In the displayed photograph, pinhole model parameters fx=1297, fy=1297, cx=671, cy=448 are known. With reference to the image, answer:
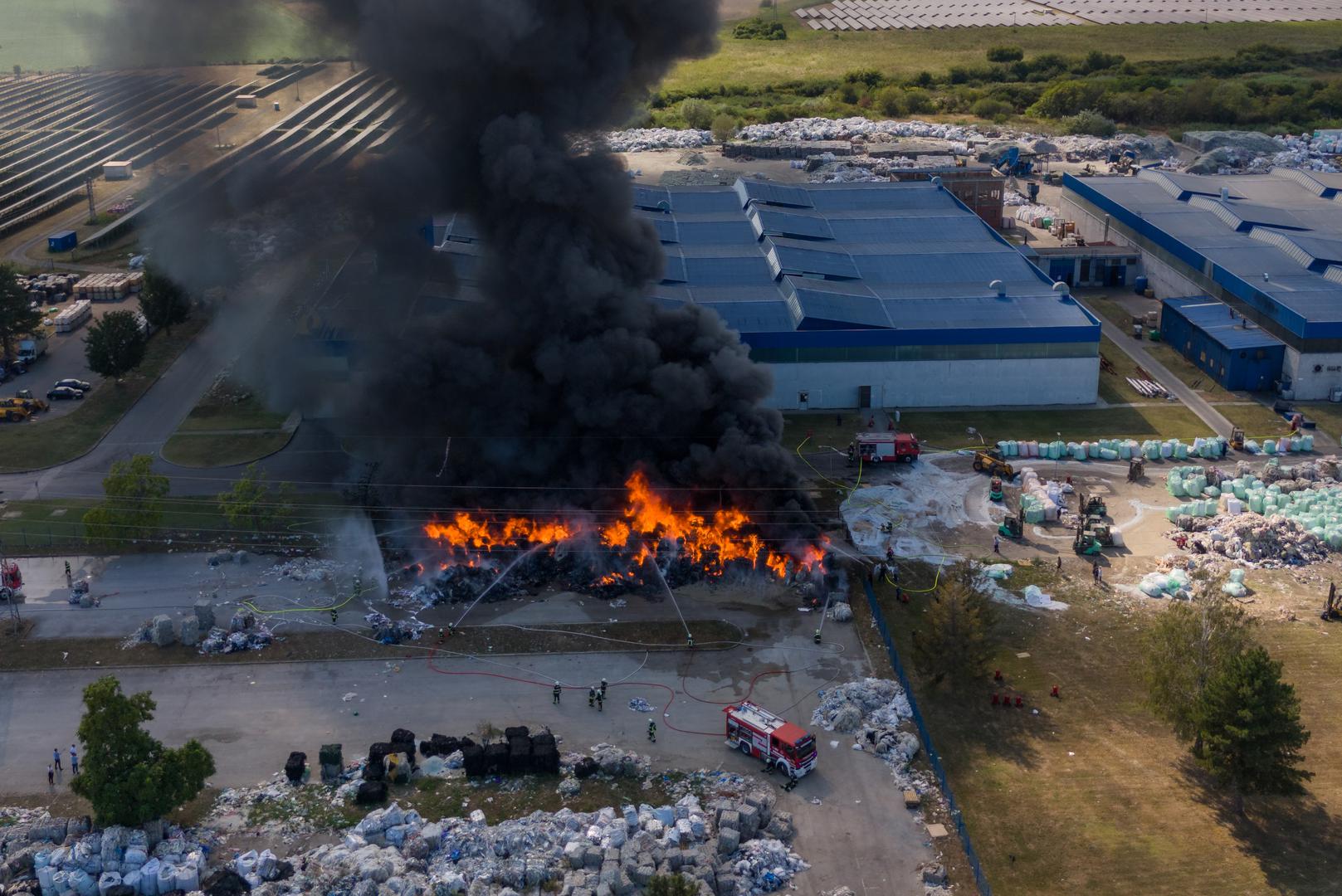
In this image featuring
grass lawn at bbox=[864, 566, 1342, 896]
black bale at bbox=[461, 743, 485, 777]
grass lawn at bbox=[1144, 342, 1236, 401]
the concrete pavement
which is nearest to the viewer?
grass lawn at bbox=[864, 566, 1342, 896]

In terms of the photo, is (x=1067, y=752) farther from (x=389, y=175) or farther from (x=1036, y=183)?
(x=1036, y=183)

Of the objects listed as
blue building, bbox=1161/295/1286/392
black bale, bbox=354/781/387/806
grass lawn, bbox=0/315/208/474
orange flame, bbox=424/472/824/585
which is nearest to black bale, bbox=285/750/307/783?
black bale, bbox=354/781/387/806

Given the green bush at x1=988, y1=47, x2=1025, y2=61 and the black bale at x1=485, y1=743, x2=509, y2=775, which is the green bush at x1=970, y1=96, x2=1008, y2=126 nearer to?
the green bush at x1=988, y1=47, x2=1025, y2=61

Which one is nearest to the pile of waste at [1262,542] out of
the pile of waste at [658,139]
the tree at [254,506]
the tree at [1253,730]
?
the tree at [1253,730]

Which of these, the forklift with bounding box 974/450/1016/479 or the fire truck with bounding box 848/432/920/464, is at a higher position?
the fire truck with bounding box 848/432/920/464

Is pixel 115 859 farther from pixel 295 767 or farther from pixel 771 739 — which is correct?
pixel 771 739

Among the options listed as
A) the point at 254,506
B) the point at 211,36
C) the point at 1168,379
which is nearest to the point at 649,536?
the point at 254,506

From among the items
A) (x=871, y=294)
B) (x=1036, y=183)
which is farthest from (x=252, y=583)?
(x=1036, y=183)
